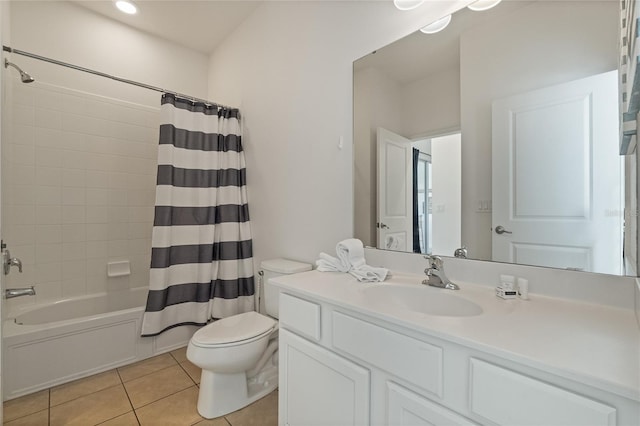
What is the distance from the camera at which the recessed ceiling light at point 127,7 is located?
2.26m

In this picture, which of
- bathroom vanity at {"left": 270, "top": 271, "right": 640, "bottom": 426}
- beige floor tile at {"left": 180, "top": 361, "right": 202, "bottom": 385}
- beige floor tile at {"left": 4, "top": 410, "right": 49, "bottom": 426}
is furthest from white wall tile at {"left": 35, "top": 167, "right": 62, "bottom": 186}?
bathroom vanity at {"left": 270, "top": 271, "right": 640, "bottom": 426}

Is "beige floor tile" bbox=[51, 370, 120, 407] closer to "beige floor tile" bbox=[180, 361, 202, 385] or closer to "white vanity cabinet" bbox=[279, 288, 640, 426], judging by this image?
"beige floor tile" bbox=[180, 361, 202, 385]

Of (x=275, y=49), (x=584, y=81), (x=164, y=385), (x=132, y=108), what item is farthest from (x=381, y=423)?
(x=132, y=108)

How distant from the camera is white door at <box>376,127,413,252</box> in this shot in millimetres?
1459

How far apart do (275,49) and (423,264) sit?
73.1 inches

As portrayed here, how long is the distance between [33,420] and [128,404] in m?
0.44

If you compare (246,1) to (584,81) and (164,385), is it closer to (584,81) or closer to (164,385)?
(584,81)

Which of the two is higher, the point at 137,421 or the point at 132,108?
the point at 132,108

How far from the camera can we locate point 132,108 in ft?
8.68

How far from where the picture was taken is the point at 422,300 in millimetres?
1169

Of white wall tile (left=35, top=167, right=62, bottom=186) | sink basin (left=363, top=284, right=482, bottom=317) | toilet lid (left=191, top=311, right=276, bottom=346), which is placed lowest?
toilet lid (left=191, top=311, right=276, bottom=346)

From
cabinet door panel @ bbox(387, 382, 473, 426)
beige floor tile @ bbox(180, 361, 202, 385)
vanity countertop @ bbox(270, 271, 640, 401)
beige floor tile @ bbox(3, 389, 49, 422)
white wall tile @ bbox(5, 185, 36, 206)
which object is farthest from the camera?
white wall tile @ bbox(5, 185, 36, 206)

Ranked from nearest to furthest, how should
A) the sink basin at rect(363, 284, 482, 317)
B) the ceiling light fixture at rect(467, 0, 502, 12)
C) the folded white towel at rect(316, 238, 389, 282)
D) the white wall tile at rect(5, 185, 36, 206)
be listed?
the sink basin at rect(363, 284, 482, 317), the ceiling light fixture at rect(467, 0, 502, 12), the folded white towel at rect(316, 238, 389, 282), the white wall tile at rect(5, 185, 36, 206)

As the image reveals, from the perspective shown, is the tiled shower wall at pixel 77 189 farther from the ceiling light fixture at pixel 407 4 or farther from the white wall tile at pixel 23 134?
the ceiling light fixture at pixel 407 4
